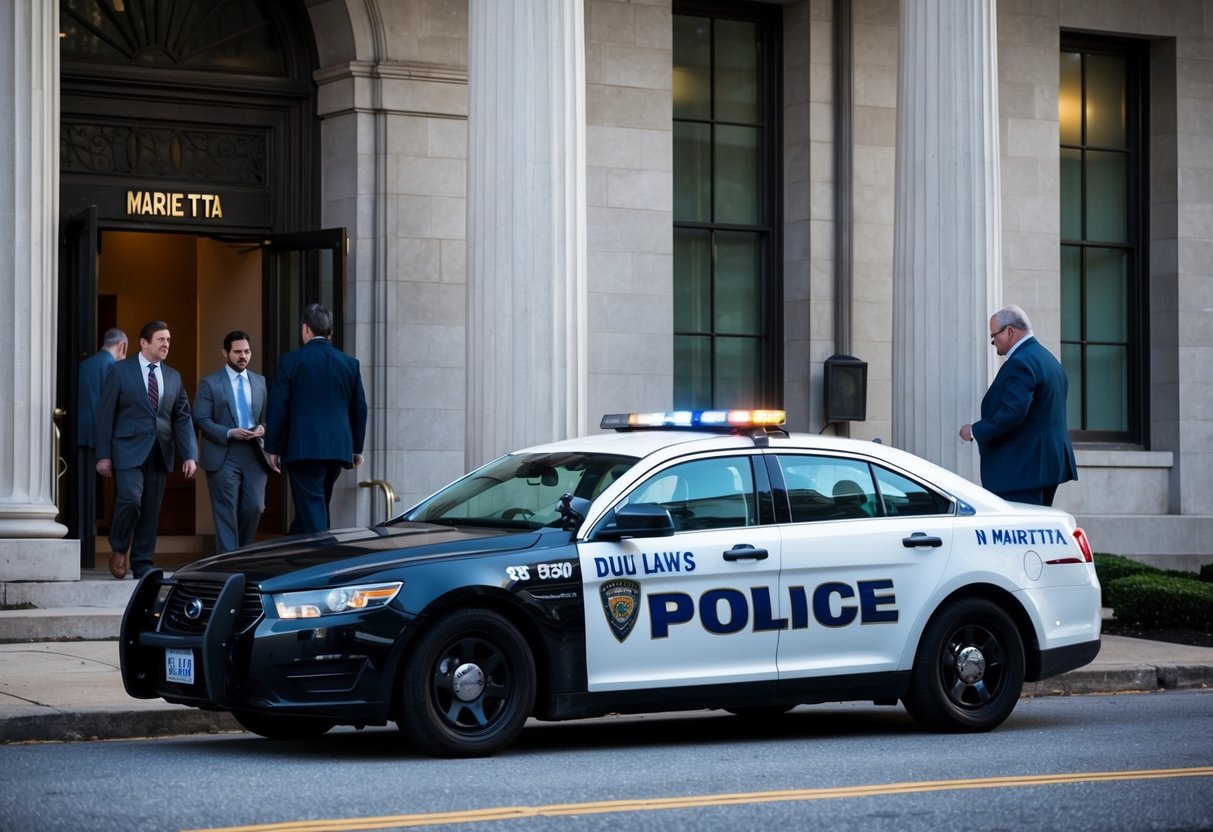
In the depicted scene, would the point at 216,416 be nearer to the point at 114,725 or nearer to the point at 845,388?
the point at 114,725

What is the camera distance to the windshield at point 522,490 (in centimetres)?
886

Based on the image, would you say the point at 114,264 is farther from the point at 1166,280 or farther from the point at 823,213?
the point at 1166,280

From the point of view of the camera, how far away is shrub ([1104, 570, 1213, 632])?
1459 cm

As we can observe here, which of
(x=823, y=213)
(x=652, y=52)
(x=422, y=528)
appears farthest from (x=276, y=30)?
(x=422, y=528)

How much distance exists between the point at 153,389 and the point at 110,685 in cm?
411

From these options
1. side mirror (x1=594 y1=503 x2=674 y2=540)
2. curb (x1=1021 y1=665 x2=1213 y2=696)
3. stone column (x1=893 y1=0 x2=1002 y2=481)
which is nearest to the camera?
side mirror (x1=594 y1=503 x2=674 y2=540)

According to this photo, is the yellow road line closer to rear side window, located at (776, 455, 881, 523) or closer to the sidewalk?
rear side window, located at (776, 455, 881, 523)

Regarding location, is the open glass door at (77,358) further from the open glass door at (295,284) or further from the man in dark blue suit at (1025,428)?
the man in dark blue suit at (1025,428)

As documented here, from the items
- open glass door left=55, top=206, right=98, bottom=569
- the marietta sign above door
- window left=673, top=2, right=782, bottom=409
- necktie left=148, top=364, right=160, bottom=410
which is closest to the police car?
necktie left=148, top=364, right=160, bottom=410

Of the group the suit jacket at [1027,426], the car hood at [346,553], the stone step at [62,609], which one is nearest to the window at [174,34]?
the stone step at [62,609]

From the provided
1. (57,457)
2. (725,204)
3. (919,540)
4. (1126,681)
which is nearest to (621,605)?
(919,540)

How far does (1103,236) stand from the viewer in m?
20.0

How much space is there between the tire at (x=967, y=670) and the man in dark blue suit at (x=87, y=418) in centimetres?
718

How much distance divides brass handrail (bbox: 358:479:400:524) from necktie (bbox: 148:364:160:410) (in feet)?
8.49
